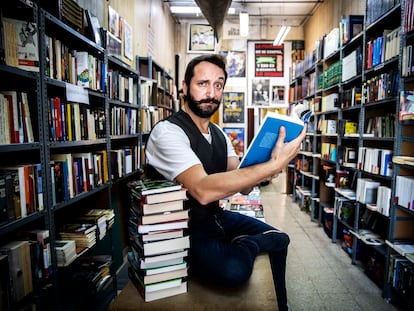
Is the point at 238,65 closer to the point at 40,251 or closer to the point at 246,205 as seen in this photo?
the point at 246,205

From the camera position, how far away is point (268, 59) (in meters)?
7.31

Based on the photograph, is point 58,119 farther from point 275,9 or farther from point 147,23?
point 275,9

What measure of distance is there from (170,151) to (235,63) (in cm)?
654

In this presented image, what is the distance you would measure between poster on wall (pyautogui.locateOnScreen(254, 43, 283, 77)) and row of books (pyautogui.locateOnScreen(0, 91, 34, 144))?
6.59 metres

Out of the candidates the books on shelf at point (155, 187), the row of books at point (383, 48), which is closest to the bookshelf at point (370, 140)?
the row of books at point (383, 48)

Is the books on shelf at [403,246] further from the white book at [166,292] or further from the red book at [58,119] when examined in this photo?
the red book at [58,119]

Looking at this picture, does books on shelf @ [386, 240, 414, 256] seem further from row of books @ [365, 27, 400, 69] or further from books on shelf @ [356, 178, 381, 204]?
row of books @ [365, 27, 400, 69]

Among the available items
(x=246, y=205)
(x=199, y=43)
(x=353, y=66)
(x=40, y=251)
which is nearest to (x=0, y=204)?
(x=40, y=251)

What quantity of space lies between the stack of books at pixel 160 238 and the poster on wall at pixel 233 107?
6.43 m

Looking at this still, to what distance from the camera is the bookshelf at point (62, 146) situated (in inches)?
57.0

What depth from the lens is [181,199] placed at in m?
1.14

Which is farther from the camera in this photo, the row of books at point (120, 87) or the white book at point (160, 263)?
the row of books at point (120, 87)

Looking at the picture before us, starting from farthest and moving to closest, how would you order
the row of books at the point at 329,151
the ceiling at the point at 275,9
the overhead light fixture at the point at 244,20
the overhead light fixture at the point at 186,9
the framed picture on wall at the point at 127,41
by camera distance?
the ceiling at the point at 275,9
the overhead light fixture at the point at 186,9
the overhead light fixture at the point at 244,20
the row of books at the point at 329,151
the framed picture on wall at the point at 127,41

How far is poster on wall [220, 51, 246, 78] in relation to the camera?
729 cm
